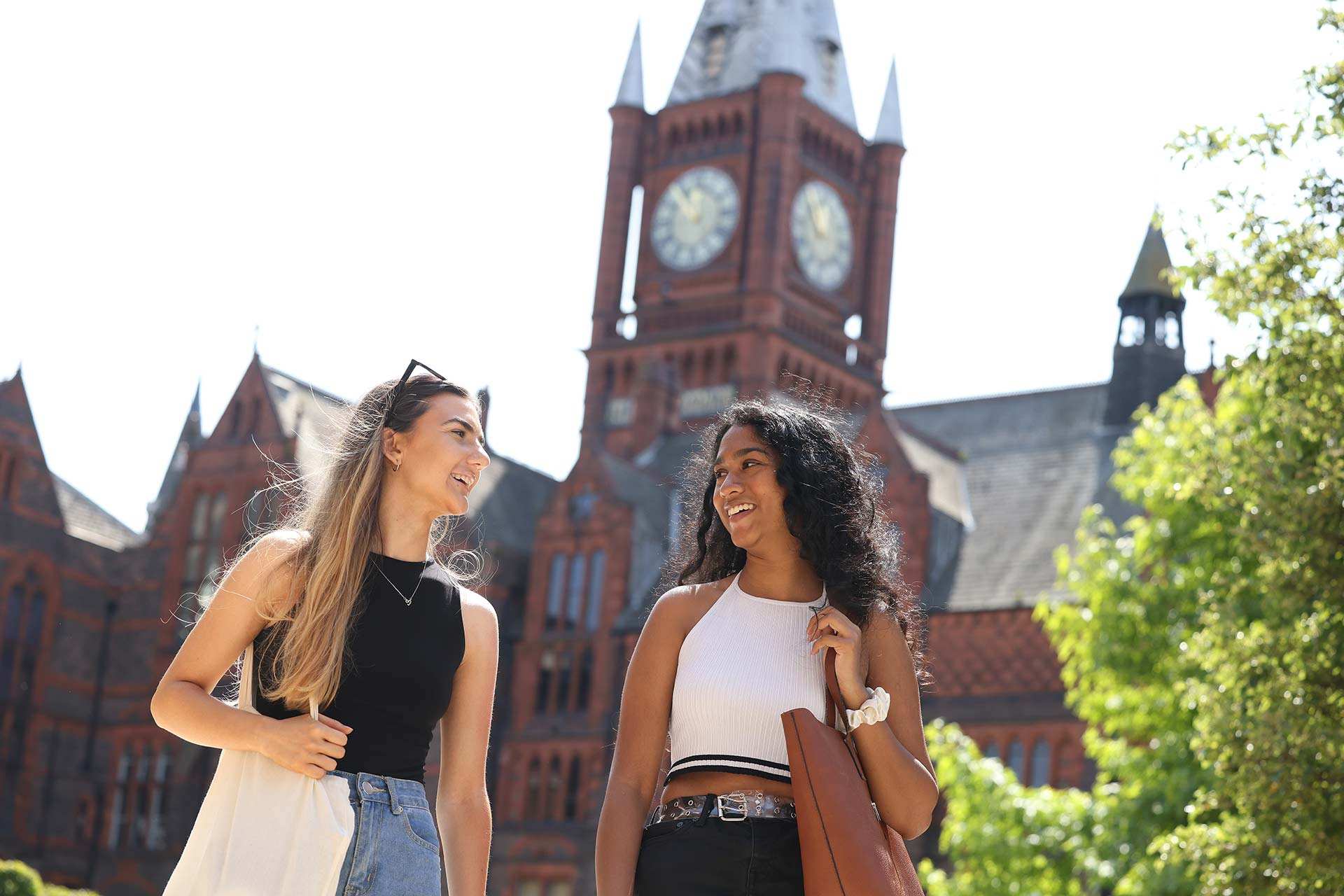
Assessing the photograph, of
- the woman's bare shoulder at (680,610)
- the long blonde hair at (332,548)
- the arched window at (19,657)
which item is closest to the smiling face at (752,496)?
the woman's bare shoulder at (680,610)

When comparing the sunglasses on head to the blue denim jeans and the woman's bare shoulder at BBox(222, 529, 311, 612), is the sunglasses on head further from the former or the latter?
the blue denim jeans

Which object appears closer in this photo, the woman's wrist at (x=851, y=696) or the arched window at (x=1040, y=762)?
the woman's wrist at (x=851, y=696)

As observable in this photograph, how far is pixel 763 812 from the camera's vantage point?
16.4ft

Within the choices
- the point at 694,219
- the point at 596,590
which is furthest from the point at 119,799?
the point at 694,219

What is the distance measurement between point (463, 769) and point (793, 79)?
A: 171ft

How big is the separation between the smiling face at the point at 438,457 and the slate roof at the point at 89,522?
1867 inches

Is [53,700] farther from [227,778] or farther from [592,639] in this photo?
[227,778]

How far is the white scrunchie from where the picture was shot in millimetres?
4984

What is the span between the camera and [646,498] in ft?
158

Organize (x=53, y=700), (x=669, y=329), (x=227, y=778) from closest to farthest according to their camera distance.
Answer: (x=227, y=778), (x=53, y=700), (x=669, y=329)

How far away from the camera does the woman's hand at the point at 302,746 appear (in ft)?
15.8

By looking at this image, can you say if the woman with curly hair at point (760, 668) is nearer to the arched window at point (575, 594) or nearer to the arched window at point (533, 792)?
the arched window at point (575, 594)

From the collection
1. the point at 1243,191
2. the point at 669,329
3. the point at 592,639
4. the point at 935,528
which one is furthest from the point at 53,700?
the point at 1243,191

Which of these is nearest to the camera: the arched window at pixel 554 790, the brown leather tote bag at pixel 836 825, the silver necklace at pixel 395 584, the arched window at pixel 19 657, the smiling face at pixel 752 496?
the brown leather tote bag at pixel 836 825
